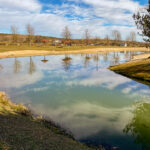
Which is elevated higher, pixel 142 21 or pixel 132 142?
pixel 142 21

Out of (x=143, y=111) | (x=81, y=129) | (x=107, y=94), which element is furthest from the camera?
(x=107, y=94)

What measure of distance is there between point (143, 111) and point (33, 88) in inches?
735

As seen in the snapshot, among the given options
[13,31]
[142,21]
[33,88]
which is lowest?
[33,88]

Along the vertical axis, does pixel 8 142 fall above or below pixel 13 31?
below

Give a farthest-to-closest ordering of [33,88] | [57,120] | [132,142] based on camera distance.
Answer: [33,88], [57,120], [132,142]

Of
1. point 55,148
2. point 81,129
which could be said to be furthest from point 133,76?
point 55,148

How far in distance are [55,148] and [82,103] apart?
501 inches

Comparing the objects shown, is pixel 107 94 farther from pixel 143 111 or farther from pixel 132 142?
pixel 132 142

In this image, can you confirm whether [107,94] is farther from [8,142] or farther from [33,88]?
[8,142]

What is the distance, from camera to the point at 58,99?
22672 mm

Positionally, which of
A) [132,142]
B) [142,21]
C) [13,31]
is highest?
[13,31]

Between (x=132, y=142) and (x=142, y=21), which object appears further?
(x=142, y=21)

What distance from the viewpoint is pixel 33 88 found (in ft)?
91.7

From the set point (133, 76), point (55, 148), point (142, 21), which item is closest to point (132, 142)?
point (55, 148)
